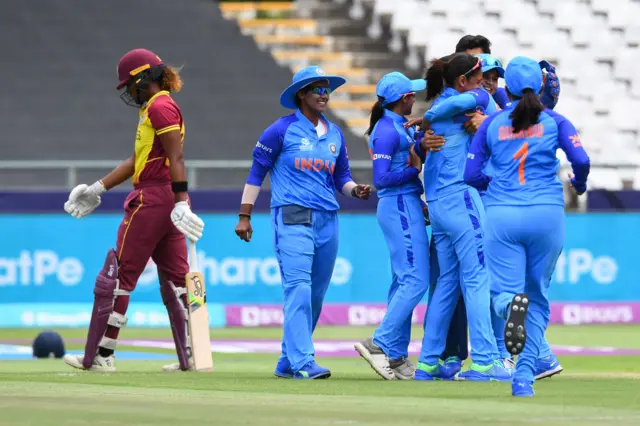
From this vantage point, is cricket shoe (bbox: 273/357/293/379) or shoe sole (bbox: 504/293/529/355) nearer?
shoe sole (bbox: 504/293/529/355)

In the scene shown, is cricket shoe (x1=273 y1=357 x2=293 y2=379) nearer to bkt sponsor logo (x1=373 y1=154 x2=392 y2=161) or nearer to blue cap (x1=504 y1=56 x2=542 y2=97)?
bkt sponsor logo (x1=373 y1=154 x2=392 y2=161)

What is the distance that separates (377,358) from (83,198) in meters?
2.72

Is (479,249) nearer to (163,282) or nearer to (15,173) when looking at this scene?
(163,282)

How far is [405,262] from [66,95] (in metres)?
13.6

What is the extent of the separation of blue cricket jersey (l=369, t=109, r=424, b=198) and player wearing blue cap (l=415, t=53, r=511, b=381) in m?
0.13

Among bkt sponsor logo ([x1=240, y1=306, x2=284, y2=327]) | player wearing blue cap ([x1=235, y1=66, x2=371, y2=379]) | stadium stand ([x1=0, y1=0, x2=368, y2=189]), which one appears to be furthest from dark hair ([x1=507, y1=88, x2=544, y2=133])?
stadium stand ([x1=0, y1=0, x2=368, y2=189])

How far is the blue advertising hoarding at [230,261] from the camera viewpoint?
18.2 meters

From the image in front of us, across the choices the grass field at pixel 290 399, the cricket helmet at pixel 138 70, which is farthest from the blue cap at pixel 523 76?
the cricket helmet at pixel 138 70

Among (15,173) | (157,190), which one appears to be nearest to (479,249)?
(157,190)

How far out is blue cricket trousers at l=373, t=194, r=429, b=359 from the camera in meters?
10.4

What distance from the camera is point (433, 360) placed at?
10336mm

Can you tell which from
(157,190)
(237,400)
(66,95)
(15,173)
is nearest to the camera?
(237,400)

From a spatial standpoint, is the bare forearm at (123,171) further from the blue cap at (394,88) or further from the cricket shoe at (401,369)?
the cricket shoe at (401,369)

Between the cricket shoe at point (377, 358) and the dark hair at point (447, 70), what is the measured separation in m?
1.77
